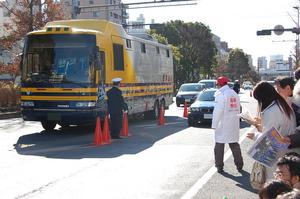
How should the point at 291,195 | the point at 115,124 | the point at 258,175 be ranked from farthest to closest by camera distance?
the point at 115,124, the point at 258,175, the point at 291,195

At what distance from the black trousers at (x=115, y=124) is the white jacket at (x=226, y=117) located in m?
5.99

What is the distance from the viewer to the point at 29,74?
16.6 meters

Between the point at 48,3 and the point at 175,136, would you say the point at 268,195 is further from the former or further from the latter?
the point at 48,3

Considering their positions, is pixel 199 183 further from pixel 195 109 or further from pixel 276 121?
pixel 195 109

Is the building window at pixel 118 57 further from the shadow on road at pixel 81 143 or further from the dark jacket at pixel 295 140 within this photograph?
the dark jacket at pixel 295 140

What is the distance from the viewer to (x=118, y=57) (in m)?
18.6

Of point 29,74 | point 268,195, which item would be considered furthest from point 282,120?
point 29,74

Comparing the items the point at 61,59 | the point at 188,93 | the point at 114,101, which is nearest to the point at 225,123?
the point at 114,101

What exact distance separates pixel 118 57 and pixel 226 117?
9.41 meters

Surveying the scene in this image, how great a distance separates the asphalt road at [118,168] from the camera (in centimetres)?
818

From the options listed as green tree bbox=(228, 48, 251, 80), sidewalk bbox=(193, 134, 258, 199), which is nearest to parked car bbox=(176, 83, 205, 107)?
sidewalk bbox=(193, 134, 258, 199)

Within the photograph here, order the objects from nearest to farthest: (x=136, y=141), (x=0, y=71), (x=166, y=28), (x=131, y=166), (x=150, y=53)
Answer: (x=131, y=166) → (x=136, y=141) → (x=150, y=53) → (x=0, y=71) → (x=166, y=28)

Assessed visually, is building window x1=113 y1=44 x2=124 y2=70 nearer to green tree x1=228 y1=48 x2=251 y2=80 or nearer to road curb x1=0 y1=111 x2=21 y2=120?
road curb x1=0 y1=111 x2=21 y2=120

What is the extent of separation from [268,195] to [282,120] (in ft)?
6.97
